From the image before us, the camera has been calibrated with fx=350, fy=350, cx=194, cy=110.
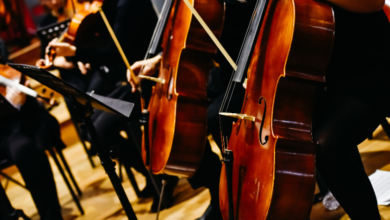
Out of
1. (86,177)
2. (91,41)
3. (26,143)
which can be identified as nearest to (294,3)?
(91,41)

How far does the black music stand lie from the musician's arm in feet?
2.33

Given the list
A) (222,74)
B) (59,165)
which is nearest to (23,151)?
(59,165)

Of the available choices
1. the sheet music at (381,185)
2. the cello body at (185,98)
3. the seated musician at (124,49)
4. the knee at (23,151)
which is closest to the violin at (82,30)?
the seated musician at (124,49)

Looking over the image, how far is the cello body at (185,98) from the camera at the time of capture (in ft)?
4.54

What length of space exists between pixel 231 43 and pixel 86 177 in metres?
1.80

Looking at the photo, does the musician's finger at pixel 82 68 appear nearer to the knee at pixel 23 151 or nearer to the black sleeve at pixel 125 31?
the black sleeve at pixel 125 31

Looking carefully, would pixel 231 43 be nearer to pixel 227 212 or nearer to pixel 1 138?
pixel 227 212

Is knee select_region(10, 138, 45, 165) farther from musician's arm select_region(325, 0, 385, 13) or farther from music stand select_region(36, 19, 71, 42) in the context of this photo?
musician's arm select_region(325, 0, 385, 13)

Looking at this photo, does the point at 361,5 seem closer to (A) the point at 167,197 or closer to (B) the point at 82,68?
(A) the point at 167,197

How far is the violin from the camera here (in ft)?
6.26

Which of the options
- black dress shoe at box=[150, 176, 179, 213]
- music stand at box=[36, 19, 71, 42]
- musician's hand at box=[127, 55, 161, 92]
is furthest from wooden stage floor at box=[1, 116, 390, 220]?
music stand at box=[36, 19, 71, 42]

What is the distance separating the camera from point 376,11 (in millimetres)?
971

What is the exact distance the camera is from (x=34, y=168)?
194 cm

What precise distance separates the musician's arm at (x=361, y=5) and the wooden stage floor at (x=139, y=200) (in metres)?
0.75
